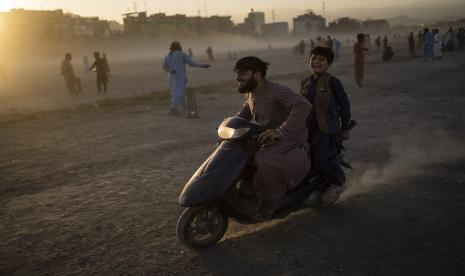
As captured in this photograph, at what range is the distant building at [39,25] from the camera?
3009 inches

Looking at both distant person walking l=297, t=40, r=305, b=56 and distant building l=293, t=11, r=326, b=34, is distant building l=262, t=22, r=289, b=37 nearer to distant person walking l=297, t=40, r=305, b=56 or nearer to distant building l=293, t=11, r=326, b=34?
distant building l=293, t=11, r=326, b=34

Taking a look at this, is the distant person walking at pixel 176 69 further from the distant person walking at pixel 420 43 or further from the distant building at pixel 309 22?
the distant building at pixel 309 22

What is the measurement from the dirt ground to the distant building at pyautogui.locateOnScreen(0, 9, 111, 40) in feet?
257

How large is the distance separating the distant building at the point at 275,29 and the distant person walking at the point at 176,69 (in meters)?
123

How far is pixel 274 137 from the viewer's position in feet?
11.2

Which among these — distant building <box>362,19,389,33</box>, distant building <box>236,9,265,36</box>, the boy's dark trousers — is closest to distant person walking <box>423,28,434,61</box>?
the boy's dark trousers

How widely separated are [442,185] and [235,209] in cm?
275

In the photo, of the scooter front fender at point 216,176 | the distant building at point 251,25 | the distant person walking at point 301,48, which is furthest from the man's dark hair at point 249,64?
the distant building at point 251,25

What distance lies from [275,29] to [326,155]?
133886 millimetres

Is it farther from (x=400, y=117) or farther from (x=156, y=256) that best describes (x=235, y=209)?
(x=400, y=117)

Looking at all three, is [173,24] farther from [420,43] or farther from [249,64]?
[249,64]

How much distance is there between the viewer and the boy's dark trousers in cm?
402

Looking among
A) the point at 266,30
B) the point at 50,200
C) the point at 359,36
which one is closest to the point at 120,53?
the point at 266,30

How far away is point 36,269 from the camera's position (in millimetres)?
3416
